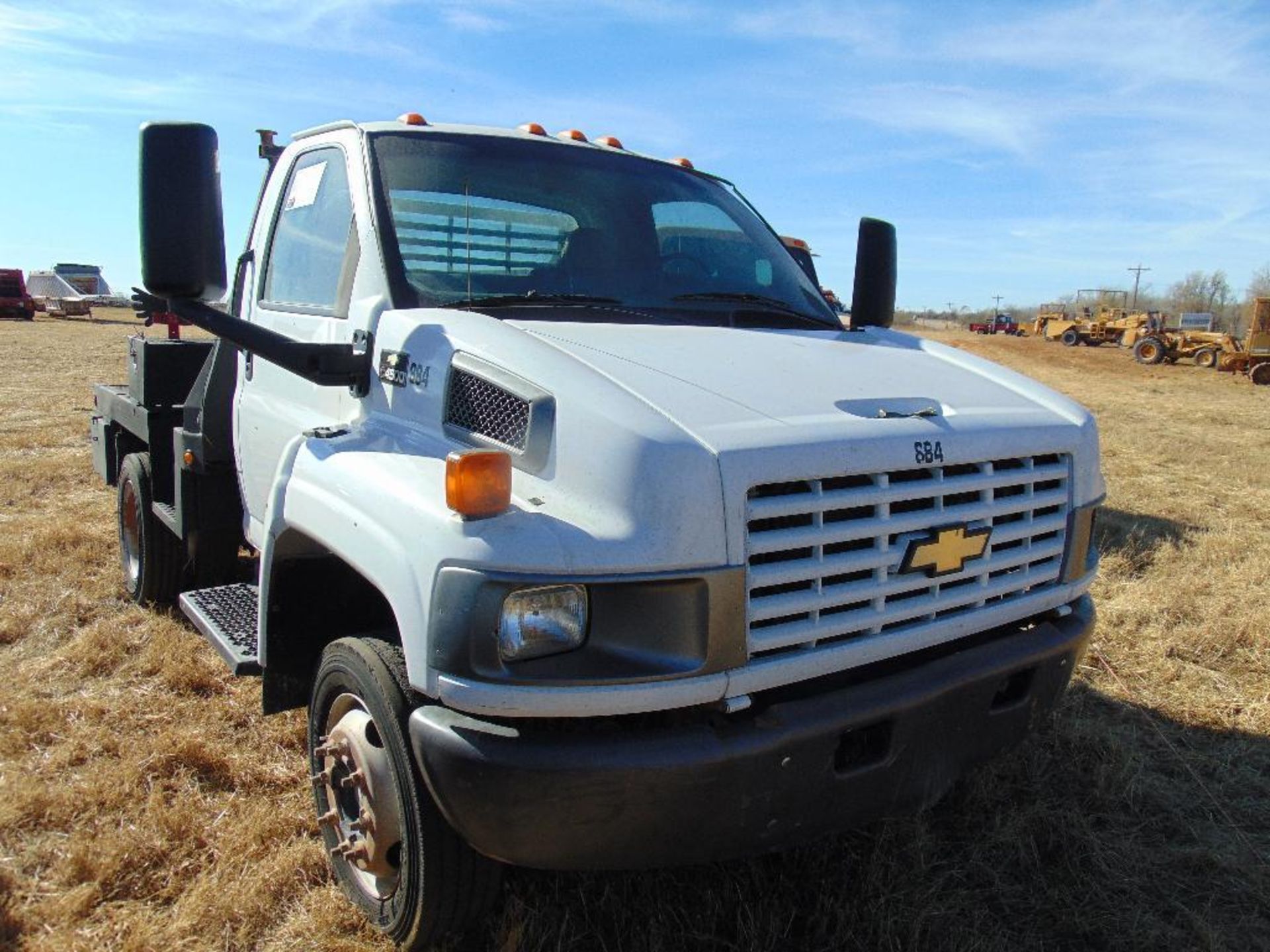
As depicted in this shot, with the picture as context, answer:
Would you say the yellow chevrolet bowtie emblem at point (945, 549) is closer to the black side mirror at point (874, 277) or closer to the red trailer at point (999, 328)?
the black side mirror at point (874, 277)

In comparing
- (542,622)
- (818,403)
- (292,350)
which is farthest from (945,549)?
(292,350)

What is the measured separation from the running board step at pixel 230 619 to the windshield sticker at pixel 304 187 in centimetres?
151

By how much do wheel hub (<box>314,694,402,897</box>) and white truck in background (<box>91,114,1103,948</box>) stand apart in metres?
0.01

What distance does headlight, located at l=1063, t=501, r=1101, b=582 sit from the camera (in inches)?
117

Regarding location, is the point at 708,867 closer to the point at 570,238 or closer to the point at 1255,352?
the point at 570,238

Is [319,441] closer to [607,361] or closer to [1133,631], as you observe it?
[607,361]

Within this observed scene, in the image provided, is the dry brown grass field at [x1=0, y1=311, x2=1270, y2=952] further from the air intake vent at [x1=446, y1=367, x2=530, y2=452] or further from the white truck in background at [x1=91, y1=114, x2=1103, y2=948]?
the air intake vent at [x1=446, y1=367, x2=530, y2=452]

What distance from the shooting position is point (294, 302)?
11.8 feet

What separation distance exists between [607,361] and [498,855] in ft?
3.96

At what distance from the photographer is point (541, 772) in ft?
6.65

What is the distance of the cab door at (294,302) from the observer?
3219 millimetres

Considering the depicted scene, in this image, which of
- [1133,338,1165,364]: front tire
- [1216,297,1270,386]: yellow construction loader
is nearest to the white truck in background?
[1216,297,1270,386]: yellow construction loader

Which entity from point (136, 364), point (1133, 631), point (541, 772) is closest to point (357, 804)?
A: point (541, 772)

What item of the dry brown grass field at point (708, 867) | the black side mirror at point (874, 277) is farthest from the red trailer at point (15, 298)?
the black side mirror at point (874, 277)
